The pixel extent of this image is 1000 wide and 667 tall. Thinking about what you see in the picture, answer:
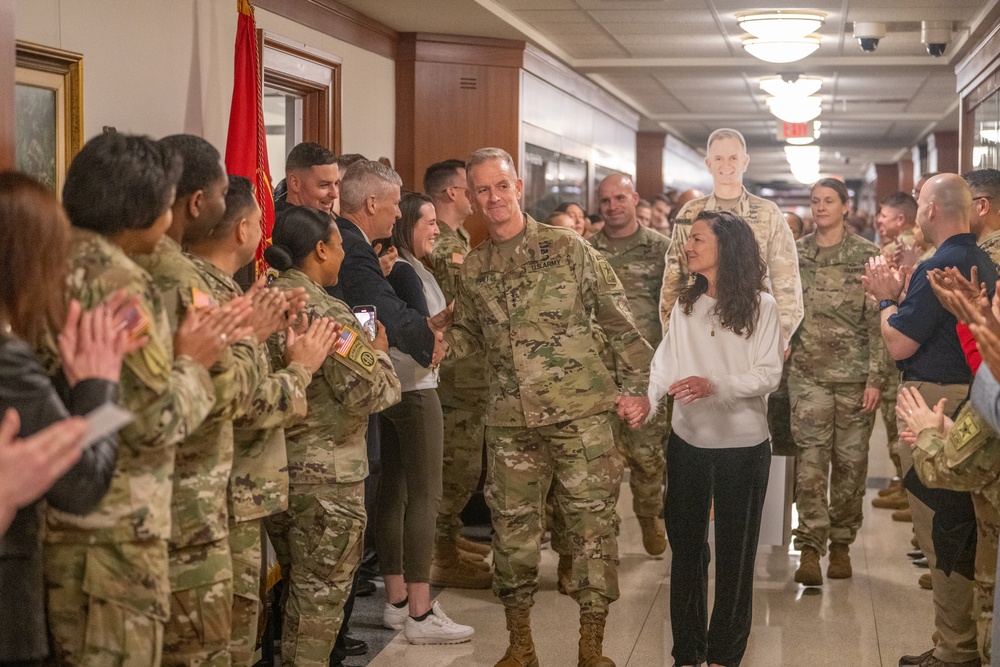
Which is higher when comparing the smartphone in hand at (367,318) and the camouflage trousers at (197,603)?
the smartphone in hand at (367,318)

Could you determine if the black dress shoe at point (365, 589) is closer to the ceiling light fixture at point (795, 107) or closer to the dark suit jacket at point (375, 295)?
the dark suit jacket at point (375, 295)

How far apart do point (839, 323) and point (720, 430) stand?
2.00 m

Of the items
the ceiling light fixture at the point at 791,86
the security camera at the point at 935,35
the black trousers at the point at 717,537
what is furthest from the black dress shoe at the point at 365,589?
the ceiling light fixture at the point at 791,86

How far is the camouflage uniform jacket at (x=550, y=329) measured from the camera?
151 inches

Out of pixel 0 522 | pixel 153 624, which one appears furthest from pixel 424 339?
pixel 0 522

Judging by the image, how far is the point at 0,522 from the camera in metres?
1.89

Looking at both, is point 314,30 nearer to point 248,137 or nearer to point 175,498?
point 248,137

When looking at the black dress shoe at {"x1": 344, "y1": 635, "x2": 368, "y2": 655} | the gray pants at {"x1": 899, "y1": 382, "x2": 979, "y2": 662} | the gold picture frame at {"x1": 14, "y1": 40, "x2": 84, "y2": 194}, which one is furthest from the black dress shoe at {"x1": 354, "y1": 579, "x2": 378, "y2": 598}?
the gray pants at {"x1": 899, "y1": 382, "x2": 979, "y2": 662}

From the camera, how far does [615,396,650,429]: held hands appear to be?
382 centimetres

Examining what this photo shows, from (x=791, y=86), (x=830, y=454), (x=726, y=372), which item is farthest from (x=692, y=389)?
(x=791, y=86)

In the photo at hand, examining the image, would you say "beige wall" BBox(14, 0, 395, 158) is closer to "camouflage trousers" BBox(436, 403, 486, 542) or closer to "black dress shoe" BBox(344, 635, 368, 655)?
"camouflage trousers" BBox(436, 403, 486, 542)

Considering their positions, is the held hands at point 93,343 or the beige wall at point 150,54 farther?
the beige wall at point 150,54

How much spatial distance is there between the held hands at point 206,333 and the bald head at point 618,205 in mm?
3662

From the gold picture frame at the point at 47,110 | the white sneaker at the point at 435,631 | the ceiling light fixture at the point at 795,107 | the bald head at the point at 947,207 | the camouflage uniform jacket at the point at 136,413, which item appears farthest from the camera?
the ceiling light fixture at the point at 795,107
